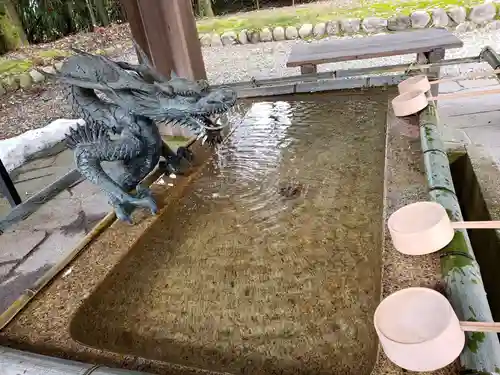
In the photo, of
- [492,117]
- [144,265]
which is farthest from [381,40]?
[144,265]

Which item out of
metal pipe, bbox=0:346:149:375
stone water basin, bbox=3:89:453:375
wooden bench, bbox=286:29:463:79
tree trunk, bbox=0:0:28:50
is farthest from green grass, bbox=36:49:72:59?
metal pipe, bbox=0:346:149:375

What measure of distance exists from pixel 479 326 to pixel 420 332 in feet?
0.46

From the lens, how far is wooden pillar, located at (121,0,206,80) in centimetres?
380

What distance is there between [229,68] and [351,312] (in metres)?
7.08

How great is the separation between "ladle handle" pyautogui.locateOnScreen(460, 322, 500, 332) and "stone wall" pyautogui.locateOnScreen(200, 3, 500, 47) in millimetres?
8411

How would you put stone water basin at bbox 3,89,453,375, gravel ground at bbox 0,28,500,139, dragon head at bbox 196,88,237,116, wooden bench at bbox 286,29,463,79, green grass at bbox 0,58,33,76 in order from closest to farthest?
1. stone water basin at bbox 3,89,453,375
2. dragon head at bbox 196,88,237,116
3. wooden bench at bbox 286,29,463,79
4. gravel ground at bbox 0,28,500,139
5. green grass at bbox 0,58,33,76

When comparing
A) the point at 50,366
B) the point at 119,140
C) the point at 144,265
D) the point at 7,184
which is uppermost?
the point at 119,140

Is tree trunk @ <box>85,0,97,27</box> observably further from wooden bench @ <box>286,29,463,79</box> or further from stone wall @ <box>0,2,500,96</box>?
wooden bench @ <box>286,29,463,79</box>

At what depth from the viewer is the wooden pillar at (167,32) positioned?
3.80 meters

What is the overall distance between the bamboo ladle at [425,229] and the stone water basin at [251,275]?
0.22ft

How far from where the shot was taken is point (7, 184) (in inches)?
136

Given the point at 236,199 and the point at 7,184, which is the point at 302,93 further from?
the point at 7,184

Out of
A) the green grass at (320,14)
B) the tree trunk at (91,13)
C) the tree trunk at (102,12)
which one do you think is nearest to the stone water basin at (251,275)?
the green grass at (320,14)

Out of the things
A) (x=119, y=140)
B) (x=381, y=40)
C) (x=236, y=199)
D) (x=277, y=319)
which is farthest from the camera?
(x=381, y=40)
